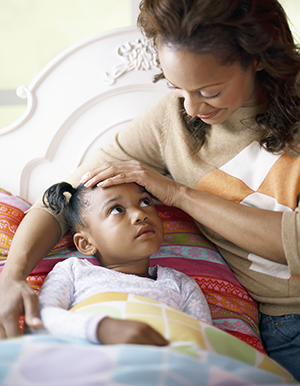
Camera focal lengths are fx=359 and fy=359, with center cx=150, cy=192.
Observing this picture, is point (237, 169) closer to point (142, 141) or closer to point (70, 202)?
point (142, 141)

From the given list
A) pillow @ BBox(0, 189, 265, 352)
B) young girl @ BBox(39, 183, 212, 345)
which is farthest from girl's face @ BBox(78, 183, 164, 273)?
pillow @ BBox(0, 189, 265, 352)

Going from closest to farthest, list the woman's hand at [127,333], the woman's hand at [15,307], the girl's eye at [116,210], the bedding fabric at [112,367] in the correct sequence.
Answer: the bedding fabric at [112,367]
the woman's hand at [127,333]
the woman's hand at [15,307]
the girl's eye at [116,210]

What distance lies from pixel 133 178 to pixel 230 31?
56 centimetres

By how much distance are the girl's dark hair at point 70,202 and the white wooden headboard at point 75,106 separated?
0.48 metres

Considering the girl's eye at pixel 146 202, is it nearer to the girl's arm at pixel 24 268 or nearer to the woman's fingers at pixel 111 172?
the woman's fingers at pixel 111 172

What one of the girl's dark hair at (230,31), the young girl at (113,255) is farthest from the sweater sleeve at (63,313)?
the girl's dark hair at (230,31)

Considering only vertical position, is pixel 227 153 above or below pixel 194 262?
above

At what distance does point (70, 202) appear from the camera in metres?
1.35

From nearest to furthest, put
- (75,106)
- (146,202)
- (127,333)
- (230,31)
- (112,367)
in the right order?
(112,367)
(127,333)
(230,31)
(146,202)
(75,106)

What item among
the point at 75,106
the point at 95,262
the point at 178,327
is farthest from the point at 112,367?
the point at 75,106

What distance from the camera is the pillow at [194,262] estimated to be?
1260 millimetres

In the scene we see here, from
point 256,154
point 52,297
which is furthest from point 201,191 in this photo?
point 52,297

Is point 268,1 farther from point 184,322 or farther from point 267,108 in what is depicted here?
point 184,322

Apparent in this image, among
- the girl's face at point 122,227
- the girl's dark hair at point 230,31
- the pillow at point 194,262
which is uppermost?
the girl's dark hair at point 230,31
